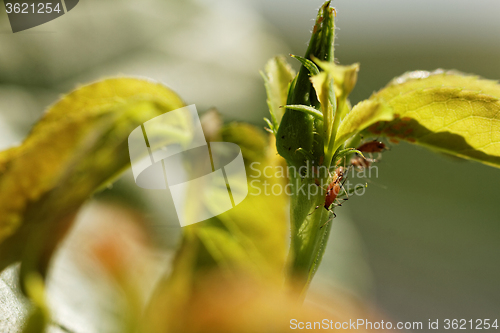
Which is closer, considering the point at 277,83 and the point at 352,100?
the point at 277,83

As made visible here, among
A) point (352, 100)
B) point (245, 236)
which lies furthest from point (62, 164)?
point (352, 100)

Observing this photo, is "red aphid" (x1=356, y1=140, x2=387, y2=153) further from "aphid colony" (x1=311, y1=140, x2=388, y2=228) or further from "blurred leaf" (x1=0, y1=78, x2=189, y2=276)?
"blurred leaf" (x1=0, y1=78, x2=189, y2=276)

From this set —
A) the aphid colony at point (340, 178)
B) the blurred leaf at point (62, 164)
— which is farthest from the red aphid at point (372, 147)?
the blurred leaf at point (62, 164)

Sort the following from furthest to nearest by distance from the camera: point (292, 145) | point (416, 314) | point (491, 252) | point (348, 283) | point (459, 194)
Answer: point (459, 194), point (491, 252), point (416, 314), point (348, 283), point (292, 145)

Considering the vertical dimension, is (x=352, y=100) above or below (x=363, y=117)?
below

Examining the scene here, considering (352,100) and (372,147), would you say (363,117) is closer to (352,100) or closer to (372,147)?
(372,147)

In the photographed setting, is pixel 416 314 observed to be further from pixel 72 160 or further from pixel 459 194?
pixel 72 160

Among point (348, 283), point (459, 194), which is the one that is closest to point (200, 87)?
point (348, 283)

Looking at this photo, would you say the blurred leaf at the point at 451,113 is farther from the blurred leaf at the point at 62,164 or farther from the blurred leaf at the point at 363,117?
the blurred leaf at the point at 62,164
